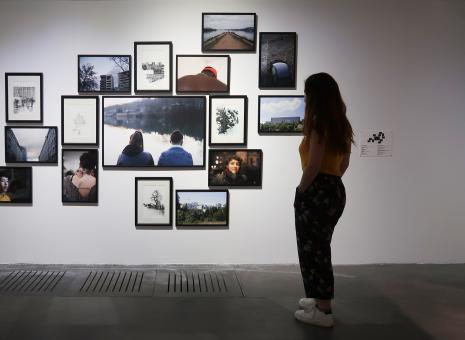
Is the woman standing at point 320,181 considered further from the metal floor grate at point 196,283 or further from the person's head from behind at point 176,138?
the person's head from behind at point 176,138

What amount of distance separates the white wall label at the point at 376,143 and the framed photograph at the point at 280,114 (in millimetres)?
596

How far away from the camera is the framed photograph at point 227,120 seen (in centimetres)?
414

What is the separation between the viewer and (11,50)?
4.09 meters

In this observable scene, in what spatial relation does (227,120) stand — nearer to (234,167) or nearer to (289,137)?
(234,167)

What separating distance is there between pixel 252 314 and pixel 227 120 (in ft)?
5.72

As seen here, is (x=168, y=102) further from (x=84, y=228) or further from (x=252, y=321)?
(x=252, y=321)

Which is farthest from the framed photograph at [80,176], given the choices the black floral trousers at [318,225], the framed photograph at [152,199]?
the black floral trousers at [318,225]

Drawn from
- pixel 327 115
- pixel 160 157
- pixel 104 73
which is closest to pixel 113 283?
pixel 160 157

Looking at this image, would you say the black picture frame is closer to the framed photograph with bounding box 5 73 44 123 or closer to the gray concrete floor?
the gray concrete floor

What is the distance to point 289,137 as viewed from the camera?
4219mm

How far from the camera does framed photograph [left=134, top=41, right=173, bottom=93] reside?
13.5ft

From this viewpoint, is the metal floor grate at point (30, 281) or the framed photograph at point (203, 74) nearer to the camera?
the metal floor grate at point (30, 281)

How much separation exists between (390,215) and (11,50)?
144 inches

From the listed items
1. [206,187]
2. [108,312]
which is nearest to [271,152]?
[206,187]
